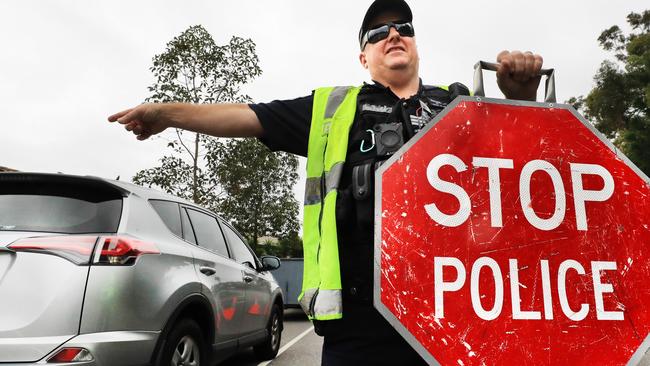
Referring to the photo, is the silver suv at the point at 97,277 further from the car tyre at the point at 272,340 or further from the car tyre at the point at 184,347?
the car tyre at the point at 272,340

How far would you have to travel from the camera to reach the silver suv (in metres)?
2.80

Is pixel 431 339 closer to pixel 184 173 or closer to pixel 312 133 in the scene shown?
pixel 312 133

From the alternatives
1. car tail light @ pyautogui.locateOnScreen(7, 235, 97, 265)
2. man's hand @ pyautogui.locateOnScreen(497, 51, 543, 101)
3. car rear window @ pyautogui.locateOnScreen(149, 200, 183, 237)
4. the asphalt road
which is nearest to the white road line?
the asphalt road

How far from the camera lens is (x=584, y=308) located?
4.10 ft

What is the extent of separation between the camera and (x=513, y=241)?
4.22 ft

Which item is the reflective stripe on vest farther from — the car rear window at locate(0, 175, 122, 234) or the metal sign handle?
the car rear window at locate(0, 175, 122, 234)

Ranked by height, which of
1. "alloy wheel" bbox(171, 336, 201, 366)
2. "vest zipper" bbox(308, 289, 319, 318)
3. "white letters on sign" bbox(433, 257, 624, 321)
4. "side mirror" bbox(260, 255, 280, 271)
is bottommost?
"alloy wheel" bbox(171, 336, 201, 366)

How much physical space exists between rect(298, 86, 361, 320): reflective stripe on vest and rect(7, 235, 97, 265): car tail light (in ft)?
5.79

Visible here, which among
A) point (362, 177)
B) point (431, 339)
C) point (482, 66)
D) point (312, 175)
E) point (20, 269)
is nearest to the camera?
point (431, 339)

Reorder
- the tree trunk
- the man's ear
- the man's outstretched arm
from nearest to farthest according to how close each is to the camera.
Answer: the man's outstretched arm < the man's ear < the tree trunk

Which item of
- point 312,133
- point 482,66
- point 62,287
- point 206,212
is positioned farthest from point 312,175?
point 206,212

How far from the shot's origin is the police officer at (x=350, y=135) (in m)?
1.57

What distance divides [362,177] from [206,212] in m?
3.91

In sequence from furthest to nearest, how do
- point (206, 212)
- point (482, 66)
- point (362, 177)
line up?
point (206, 212), point (362, 177), point (482, 66)
